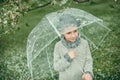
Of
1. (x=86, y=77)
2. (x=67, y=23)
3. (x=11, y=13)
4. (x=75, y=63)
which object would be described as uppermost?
(x=67, y=23)

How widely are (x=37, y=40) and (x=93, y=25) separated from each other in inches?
47.1

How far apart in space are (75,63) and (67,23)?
2.00 ft

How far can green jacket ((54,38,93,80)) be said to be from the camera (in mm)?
6117

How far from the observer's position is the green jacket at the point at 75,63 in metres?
6.12

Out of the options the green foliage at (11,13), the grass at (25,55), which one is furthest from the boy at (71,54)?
the green foliage at (11,13)

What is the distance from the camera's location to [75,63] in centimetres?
617

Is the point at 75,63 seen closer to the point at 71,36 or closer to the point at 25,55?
the point at 71,36

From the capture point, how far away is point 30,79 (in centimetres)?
1112

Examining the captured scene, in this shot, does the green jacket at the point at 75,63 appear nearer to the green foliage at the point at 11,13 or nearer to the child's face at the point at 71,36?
the child's face at the point at 71,36

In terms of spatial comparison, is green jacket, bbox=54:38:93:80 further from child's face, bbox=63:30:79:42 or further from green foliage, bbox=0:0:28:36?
green foliage, bbox=0:0:28:36

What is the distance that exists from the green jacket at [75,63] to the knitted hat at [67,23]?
0.28 metres

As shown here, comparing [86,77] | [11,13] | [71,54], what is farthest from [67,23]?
[11,13]

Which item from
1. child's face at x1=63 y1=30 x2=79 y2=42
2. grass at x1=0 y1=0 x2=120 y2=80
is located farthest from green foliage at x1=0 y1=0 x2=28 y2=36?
child's face at x1=63 y1=30 x2=79 y2=42

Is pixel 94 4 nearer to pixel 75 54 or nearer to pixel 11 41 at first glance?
pixel 11 41
